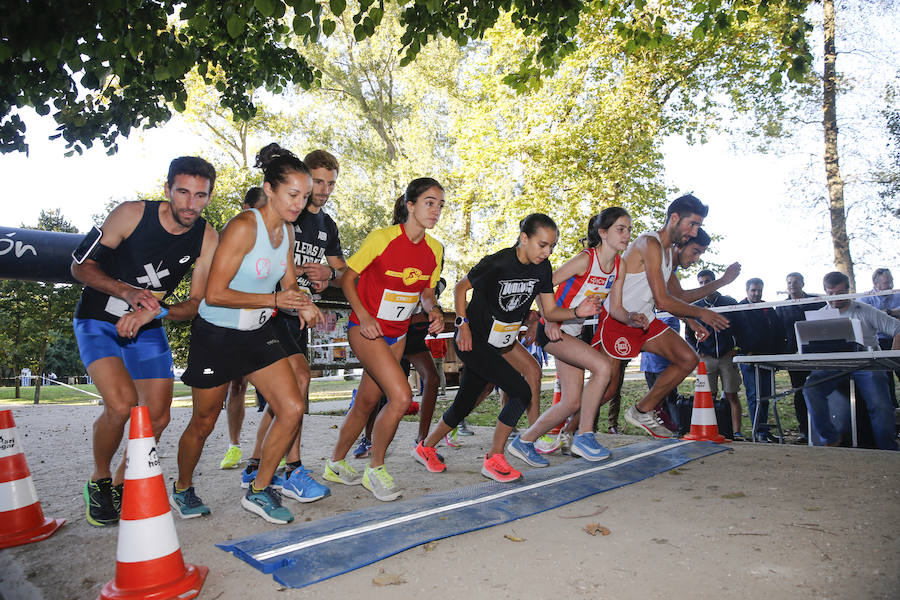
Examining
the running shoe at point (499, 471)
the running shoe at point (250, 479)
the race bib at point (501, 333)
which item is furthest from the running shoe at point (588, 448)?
the running shoe at point (250, 479)

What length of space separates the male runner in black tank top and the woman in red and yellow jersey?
3.61ft

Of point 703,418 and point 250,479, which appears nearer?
point 250,479

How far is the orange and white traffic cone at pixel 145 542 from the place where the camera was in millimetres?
2391

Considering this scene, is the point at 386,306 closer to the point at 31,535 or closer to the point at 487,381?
the point at 487,381

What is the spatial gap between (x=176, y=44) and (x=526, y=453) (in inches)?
188

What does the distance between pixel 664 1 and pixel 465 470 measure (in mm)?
18372

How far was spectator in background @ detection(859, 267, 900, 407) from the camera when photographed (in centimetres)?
717

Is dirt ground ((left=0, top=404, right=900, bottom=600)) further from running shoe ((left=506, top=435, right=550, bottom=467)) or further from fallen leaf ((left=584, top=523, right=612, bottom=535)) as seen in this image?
running shoe ((left=506, top=435, right=550, bottom=467))

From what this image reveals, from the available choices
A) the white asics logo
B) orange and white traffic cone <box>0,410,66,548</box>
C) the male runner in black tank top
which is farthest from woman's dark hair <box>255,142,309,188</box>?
orange and white traffic cone <box>0,410,66,548</box>

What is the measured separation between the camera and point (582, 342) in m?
5.25

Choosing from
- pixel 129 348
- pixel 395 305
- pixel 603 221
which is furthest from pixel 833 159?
pixel 129 348

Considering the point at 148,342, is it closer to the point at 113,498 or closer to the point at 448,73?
the point at 113,498

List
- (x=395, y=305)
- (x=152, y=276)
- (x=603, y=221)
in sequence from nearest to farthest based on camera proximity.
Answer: (x=152, y=276), (x=395, y=305), (x=603, y=221)

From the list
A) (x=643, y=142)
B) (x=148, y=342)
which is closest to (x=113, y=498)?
(x=148, y=342)
